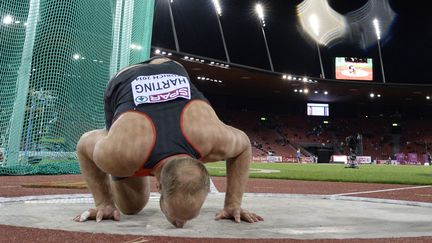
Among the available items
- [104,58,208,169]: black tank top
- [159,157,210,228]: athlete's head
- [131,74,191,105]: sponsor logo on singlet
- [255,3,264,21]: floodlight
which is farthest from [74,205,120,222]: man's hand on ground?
[255,3,264,21]: floodlight

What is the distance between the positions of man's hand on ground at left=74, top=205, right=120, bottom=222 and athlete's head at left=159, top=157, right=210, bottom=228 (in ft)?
3.54

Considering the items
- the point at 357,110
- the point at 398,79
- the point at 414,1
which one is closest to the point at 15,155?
the point at 414,1

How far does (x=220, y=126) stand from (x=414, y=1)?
39625 millimetres

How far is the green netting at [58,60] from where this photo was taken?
8.79m

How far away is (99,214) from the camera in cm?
314

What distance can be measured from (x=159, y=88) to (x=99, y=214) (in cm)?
110

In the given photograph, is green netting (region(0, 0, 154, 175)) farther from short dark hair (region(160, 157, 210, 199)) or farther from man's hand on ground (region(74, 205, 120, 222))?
short dark hair (region(160, 157, 210, 199))

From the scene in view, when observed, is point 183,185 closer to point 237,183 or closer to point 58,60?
point 237,183

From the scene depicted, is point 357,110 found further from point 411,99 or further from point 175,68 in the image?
point 175,68

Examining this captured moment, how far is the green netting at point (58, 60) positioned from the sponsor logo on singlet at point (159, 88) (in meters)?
5.71

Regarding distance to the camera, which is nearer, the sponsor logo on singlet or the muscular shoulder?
the muscular shoulder

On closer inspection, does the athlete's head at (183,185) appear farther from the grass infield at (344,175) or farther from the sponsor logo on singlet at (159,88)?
the grass infield at (344,175)

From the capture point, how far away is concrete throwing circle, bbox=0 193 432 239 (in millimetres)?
2721

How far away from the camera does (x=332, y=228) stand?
9.82 ft
